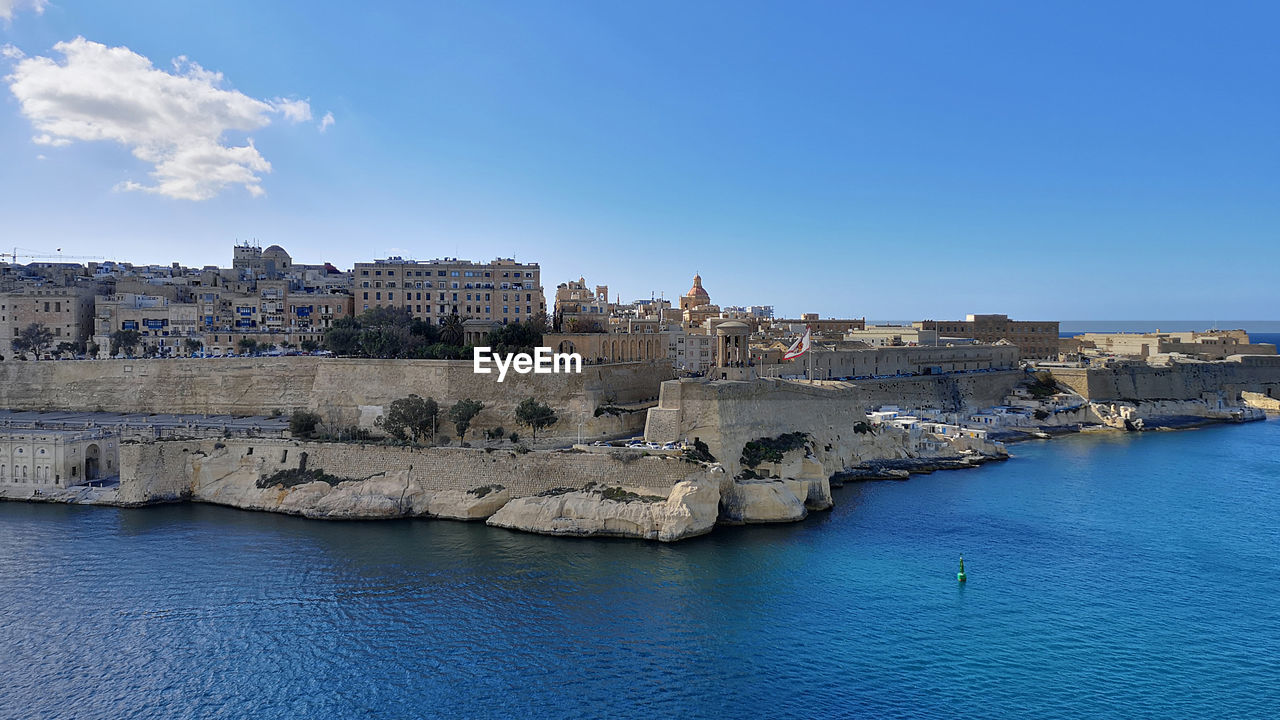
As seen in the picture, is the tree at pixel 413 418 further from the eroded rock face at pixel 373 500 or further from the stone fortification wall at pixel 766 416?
the stone fortification wall at pixel 766 416

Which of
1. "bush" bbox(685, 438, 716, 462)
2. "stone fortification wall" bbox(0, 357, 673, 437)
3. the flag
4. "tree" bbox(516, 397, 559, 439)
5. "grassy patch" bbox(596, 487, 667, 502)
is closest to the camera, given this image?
"grassy patch" bbox(596, 487, 667, 502)

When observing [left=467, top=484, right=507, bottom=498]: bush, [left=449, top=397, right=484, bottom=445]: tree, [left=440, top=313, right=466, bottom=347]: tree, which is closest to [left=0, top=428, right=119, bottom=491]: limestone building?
[left=449, top=397, right=484, bottom=445]: tree

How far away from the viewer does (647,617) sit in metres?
19.7

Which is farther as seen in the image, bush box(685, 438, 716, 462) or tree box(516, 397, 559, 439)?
tree box(516, 397, 559, 439)

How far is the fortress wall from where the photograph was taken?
27.6 m

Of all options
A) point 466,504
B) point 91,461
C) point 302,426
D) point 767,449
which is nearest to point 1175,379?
point 767,449

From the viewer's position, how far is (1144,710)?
15.7 m

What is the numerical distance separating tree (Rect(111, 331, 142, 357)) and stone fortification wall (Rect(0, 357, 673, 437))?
5.53 meters

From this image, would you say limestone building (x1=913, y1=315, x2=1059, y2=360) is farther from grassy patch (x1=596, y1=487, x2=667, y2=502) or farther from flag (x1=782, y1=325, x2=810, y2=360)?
grassy patch (x1=596, y1=487, x2=667, y2=502)

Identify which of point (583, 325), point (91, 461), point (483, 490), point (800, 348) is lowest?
point (483, 490)

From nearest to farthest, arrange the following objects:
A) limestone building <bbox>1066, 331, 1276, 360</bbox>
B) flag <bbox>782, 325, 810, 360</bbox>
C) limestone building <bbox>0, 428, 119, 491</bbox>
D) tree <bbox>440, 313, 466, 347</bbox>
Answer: limestone building <bbox>0, 428, 119, 491</bbox>, flag <bbox>782, 325, 810, 360</bbox>, tree <bbox>440, 313, 466, 347</bbox>, limestone building <bbox>1066, 331, 1276, 360</bbox>

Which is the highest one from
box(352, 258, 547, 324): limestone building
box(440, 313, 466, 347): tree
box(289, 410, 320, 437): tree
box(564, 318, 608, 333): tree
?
box(352, 258, 547, 324): limestone building

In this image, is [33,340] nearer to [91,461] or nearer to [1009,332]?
[91,461]

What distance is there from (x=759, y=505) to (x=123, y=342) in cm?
4097
